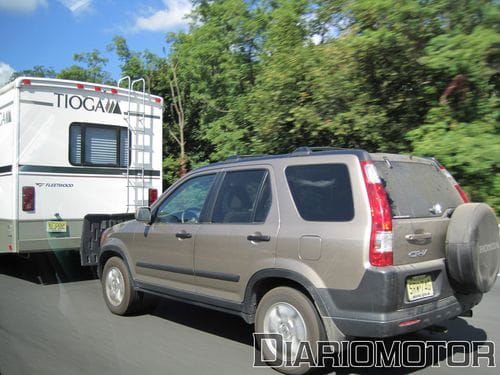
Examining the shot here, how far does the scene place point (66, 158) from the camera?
8.47m

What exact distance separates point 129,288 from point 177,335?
38.4 inches

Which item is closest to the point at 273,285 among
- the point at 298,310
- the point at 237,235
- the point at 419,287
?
the point at 298,310

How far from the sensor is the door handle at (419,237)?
4.01 metres

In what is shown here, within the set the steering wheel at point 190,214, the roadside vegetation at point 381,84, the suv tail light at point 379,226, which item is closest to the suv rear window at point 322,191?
the suv tail light at point 379,226

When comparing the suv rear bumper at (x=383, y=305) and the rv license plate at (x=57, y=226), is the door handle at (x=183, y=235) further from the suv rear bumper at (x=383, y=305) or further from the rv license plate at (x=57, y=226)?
the rv license plate at (x=57, y=226)

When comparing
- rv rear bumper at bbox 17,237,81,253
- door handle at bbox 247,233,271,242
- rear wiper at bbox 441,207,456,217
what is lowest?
rv rear bumper at bbox 17,237,81,253

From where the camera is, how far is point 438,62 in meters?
8.79

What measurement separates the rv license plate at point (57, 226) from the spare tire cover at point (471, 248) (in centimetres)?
620

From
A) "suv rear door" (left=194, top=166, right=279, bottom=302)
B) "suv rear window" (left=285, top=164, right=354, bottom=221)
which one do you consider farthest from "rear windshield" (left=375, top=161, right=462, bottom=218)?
"suv rear door" (left=194, top=166, right=279, bottom=302)

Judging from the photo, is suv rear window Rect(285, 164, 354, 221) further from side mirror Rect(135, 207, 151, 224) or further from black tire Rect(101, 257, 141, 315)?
black tire Rect(101, 257, 141, 315)

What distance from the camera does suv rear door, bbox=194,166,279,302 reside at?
457 centimetres

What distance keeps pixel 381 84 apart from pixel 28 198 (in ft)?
23.2

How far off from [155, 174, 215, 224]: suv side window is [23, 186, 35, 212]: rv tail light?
10.4 ft

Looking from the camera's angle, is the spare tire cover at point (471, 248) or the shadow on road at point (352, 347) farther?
the shadow on road at point (352, 347)
